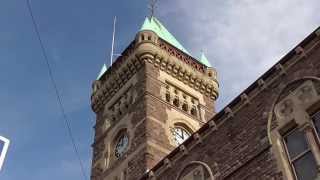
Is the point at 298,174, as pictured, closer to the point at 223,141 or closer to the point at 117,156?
the point at 223,141

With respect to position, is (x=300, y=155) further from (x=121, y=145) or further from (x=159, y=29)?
(x=159, y=29)

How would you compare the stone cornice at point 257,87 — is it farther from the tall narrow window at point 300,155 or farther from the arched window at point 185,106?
the arched window at point 185,106

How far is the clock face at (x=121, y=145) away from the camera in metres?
30.5

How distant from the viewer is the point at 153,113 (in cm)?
3031

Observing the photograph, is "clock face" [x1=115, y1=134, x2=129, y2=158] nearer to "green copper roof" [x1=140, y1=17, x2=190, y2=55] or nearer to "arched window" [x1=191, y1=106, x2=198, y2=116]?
"arched window" [x1=191, y1=106, x2=198, y2=116]

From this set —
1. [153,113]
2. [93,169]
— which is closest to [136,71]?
[153,113]

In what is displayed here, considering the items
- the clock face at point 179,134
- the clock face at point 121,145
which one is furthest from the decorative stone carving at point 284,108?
the clock face at point 121,145

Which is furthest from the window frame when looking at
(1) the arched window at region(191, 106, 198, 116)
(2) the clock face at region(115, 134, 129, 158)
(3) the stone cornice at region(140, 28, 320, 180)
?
(1) the arched window at region(191, 106, 198, 116)

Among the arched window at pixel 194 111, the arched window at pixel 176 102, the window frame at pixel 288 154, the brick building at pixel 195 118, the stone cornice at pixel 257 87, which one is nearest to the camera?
the window frame at pixel 288 154

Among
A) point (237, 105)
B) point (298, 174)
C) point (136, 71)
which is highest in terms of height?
point (136, 71)

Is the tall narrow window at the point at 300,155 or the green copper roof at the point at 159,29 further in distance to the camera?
the green copper roof at the point at 159,29

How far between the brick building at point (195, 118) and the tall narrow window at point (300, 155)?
32 millimetres

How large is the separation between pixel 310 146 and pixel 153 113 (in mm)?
16350

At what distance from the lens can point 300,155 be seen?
15.1 m
